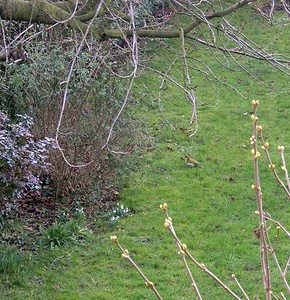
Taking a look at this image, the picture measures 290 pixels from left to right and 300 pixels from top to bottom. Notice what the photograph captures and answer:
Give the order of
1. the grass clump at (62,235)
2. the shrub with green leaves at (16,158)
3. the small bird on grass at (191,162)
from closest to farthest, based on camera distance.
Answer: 1. the shrub with green leaves at (16,158)
2. the grass clump at (62,235)
3. the small bird on grass at (191,162)

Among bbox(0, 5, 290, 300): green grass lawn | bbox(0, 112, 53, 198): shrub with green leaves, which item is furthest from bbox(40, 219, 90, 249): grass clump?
bbox(0, 112, 53, 198): shrub with green leaves

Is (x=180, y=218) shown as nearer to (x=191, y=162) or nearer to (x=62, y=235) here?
(x=62, y=235)

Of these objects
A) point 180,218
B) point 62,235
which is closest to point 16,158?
point 62,235

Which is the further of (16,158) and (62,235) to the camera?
(62,235)

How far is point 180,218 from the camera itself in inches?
280

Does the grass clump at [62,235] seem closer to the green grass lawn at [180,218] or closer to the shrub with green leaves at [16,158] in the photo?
the green grass lawn at [180,218]

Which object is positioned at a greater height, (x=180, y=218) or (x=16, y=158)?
(x=16, y=158)

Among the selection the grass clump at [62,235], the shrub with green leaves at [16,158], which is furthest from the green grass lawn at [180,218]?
the shrub with green leaves at [16,158]

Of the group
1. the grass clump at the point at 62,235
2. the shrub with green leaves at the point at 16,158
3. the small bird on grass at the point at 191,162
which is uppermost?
the shrub with green leaves at the point at 16,158

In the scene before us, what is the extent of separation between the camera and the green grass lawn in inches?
224

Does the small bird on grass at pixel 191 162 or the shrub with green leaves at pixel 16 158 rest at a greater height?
the shrub with green leaves at pixel 16 158

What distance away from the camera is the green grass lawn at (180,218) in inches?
224

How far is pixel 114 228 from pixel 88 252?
0.66m

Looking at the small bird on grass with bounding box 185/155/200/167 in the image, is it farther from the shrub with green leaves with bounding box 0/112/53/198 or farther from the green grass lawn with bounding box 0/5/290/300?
the shrub with green leaves with bounding box 0/112/53/198
